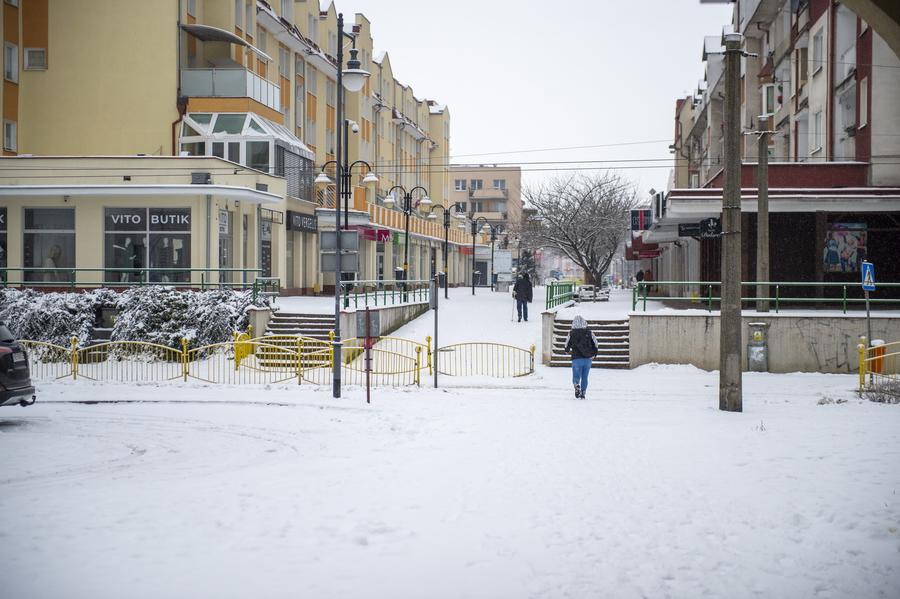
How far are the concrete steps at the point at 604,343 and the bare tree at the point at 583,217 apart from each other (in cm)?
1806

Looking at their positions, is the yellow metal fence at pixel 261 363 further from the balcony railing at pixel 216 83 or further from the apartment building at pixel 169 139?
the balcony railing at pixel 216 83

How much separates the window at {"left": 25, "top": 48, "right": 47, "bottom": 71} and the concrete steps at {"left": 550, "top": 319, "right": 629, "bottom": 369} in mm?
22918

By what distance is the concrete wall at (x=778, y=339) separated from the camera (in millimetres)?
19953

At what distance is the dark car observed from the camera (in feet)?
36.7

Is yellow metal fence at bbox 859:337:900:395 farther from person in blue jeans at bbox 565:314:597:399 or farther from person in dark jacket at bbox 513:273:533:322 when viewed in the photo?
person in dark jacket at bbox 513:273:533:322

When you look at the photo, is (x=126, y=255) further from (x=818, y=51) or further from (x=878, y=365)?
(x=818, y=51)

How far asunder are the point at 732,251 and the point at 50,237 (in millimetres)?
22649

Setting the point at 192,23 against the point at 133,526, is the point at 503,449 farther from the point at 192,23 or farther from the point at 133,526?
the point at 192,23

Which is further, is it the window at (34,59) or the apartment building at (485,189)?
the apartment building at (485,189)

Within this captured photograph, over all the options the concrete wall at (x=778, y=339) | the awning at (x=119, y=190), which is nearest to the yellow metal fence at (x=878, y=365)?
the concrete wall at (x=778, y=339)

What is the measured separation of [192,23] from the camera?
100 feet

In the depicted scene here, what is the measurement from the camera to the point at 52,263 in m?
26.1

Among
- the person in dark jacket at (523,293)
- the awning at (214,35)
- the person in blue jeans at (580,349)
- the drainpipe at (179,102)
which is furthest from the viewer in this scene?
the drainpipe at (179,102)

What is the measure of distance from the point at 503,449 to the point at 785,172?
19.6m
